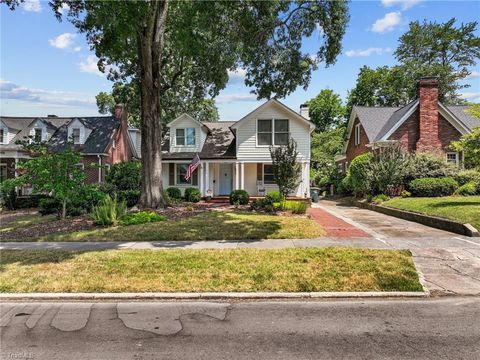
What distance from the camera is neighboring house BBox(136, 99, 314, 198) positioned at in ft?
82.4

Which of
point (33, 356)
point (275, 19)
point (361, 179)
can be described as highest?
Result: point (275, 19)

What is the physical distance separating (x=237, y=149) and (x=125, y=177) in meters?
7.73

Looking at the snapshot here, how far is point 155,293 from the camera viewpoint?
6969 mm

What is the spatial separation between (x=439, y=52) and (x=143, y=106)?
48440mm

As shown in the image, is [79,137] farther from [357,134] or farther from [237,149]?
[357,134]

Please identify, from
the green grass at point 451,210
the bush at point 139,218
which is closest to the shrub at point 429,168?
the green grass at point 451,210

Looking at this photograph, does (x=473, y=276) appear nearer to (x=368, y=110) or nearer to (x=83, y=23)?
(x=83, y=23)

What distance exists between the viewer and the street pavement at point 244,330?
15.1 ft

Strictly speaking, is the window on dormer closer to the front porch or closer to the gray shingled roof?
the gray shingled roof

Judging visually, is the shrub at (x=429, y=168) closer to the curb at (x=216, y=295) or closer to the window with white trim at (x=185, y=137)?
the window with white trim at (x=185, y=137)

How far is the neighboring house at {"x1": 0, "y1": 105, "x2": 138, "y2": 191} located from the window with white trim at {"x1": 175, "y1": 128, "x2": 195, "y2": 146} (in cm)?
596

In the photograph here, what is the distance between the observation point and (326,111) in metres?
61.8

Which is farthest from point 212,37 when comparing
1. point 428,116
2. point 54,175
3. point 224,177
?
point 428,116

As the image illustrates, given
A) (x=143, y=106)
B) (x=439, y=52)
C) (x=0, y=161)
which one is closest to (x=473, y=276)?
(x=143, y=106)
